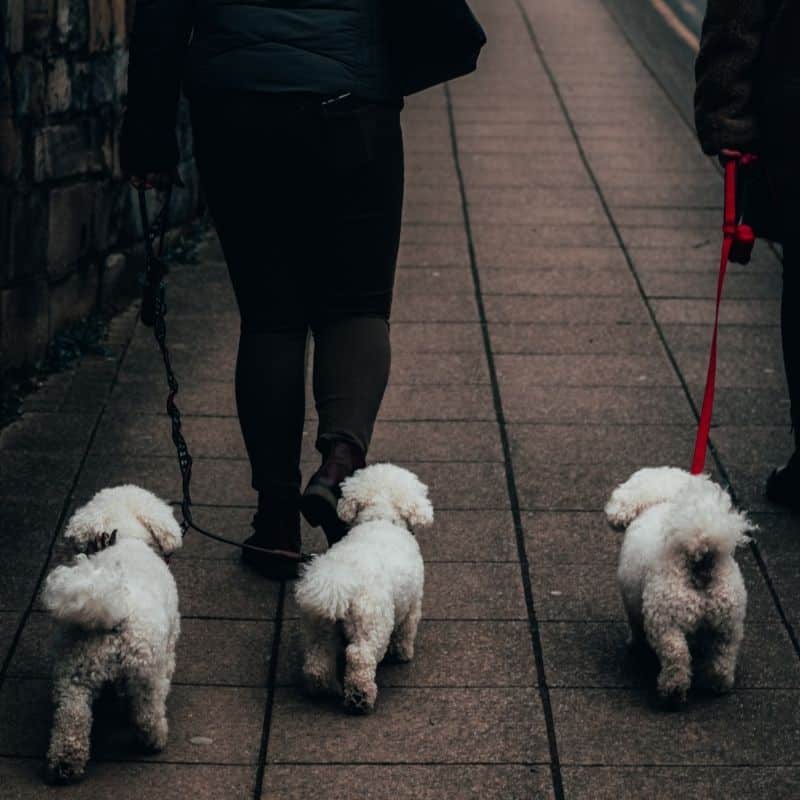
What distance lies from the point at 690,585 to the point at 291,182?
1.46 meters

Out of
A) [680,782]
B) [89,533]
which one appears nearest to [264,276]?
[89,533]

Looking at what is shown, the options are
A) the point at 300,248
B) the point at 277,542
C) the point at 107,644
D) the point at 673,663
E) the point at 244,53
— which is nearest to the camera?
the point at 107,644

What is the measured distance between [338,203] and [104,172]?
2861 millimetres

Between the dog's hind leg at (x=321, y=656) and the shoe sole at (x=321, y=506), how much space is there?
0.30 meters

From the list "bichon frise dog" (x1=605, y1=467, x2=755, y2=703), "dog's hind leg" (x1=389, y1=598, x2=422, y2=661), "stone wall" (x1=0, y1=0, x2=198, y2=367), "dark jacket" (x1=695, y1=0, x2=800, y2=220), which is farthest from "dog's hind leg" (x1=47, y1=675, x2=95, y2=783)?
"stone wall" (x1=0, y1=0, x2=198, y2=367)

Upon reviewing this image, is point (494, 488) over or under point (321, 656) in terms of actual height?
under

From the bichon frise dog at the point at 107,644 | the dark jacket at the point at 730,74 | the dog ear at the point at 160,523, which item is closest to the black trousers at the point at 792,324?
the dark jacket at the point at 730,74

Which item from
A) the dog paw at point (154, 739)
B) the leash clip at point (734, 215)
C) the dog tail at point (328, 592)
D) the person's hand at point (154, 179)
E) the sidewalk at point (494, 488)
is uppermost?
the person's hand at point (154, 179)

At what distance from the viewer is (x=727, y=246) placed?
14.9 ft

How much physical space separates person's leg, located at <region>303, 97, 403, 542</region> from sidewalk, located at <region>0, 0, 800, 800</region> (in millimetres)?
552

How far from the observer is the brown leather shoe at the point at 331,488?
160 inches

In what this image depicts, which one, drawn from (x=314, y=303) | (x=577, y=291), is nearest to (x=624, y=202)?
(x=577, y=291)

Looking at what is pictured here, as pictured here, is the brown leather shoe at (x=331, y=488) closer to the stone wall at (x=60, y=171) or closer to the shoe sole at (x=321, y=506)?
the shoe sole at (x=321, y=506)

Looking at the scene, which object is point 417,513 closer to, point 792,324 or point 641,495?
point 641,495
